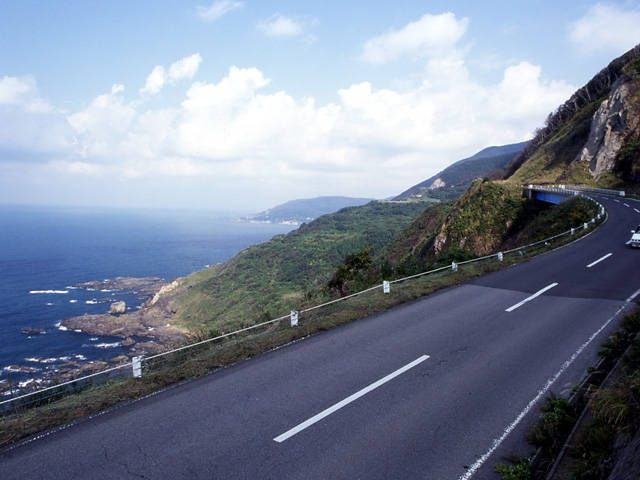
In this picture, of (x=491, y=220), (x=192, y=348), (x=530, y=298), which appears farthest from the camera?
(x=491, y=220)

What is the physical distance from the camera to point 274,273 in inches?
4673

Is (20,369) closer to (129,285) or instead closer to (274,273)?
(274,273)

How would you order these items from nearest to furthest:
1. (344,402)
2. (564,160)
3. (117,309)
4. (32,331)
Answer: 1. (344,402)
2. (564,160)
3. (32,331)
4. (117,309)

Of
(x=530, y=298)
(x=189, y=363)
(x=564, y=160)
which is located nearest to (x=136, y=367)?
(x=189, y=363)

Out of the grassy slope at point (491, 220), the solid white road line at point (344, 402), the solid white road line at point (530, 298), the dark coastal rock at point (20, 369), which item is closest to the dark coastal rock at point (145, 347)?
the dark coastal rock at point (20, 369)

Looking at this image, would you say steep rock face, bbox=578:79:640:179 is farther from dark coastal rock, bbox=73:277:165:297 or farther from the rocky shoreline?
dark coastal rock, bbox=73:277:165:297

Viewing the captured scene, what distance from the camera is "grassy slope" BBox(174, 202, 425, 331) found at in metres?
93.1

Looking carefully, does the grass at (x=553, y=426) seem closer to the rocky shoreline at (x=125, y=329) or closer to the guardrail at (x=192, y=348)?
the guardrail at (x=192, y=348)

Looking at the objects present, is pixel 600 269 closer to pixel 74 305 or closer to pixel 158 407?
pixel 158 407

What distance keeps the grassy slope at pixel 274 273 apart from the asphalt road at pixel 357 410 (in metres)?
63.3

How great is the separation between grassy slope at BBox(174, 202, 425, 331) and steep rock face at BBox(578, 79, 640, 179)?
46.7m

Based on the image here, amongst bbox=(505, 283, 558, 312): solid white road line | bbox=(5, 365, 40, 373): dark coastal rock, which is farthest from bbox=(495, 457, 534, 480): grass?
bbox=(5, 365, 40, 373): dark coastal rock

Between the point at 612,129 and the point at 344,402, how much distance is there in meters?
67.6

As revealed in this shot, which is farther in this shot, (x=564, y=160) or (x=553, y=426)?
(x=564, y=160)
